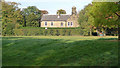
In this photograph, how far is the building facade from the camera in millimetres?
76250

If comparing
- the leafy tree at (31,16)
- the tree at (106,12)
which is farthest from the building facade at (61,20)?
the tree at (106,12)

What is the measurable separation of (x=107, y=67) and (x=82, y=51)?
337 centimetres

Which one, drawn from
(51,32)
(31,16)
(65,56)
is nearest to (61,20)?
(31,16)

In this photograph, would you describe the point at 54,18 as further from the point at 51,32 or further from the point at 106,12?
the point at 106,12

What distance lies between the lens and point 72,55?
43.5 ft

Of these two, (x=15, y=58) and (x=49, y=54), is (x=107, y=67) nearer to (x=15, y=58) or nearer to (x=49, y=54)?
(x=49, y=54)

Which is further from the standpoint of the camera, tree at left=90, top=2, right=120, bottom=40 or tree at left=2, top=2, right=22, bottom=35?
tree at left=2, top=2, right=22, bottom=35

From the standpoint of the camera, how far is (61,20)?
7725 cm

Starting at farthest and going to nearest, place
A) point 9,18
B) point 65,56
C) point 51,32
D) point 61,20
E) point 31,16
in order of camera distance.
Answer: point 31,16 < point 61,20 < point 9,18 < point 51,32 < point 65,56

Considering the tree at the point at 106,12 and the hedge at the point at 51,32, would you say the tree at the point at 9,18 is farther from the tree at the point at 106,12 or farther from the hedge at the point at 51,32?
the tree at the point at 106,12

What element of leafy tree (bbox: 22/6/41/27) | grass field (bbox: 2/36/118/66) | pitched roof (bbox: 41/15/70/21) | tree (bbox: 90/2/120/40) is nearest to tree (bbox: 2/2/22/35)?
leafy tree (bbox: 22/6/41/27)

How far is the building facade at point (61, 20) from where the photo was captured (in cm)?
7625

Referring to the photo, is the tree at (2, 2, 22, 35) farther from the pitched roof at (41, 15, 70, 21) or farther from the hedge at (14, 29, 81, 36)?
the pitched roof at (41, 15, 70, 21)

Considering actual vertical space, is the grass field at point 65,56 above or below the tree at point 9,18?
below
